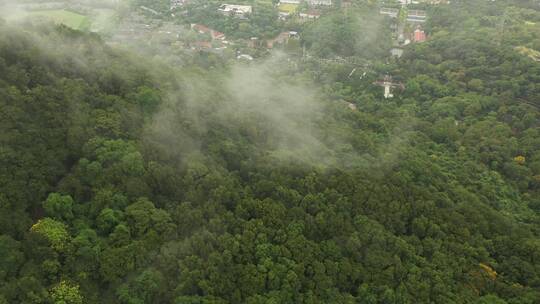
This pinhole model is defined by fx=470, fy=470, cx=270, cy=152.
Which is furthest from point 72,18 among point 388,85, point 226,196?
point 226,196

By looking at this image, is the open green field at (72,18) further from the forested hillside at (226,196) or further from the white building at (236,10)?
the forested hillside at (226,196)

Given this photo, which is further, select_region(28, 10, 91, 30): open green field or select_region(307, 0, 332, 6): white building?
select_region(307, 0, 332, 6): white building

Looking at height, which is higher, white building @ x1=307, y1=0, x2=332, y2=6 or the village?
white building @ x1=307, y1=0, x2=332, y2=6

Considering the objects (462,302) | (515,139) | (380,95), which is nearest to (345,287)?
(462,302)

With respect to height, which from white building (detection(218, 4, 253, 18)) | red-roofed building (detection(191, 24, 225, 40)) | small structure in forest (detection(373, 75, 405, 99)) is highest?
white building (detection(218, 4, 253, 18))

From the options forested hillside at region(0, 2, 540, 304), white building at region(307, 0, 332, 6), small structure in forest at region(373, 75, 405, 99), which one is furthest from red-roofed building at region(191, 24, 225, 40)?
forested hillside at region(0, 2, 540, 304)

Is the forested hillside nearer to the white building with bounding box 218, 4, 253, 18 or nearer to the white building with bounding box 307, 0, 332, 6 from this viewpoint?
the white building with bounding box 218, 4, 253, 18

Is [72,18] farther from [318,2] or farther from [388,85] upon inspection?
[388,85]
